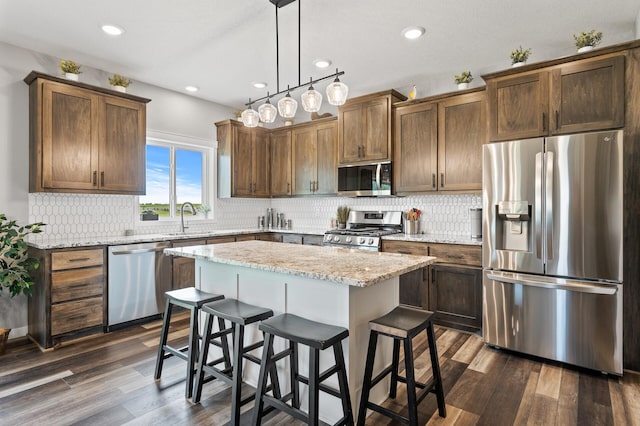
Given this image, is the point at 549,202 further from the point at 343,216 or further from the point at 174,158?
the point at 174,158

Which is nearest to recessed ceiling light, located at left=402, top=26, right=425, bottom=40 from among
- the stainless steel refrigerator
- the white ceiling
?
the white ceiling

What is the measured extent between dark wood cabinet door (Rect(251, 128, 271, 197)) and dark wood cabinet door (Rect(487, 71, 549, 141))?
3295 mm

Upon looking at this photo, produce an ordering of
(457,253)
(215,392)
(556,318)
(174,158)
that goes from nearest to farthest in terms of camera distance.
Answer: (215,392) < (556,318) < (457,253) < (174,158)

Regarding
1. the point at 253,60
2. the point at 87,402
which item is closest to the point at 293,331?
the point at 87,402

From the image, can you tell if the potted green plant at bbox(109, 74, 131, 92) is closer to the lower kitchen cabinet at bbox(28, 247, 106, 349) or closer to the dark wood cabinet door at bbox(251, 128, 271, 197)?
the lower kitchen cabinet at bbox(28, 247, 106, 349)

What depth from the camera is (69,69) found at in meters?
3.39

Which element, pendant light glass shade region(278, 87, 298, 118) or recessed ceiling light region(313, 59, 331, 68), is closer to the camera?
pendant light glass shade region(278, 87, 298, 118)

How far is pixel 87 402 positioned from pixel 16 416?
35cm

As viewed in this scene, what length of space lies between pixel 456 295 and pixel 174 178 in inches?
148

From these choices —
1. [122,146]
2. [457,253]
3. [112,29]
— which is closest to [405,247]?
[457,253]

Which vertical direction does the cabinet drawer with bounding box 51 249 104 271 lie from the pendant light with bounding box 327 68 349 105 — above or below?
below

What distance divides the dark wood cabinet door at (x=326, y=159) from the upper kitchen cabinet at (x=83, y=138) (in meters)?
2.21

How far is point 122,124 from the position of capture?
378 centimetres

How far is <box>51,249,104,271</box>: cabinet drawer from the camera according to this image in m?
3.09
